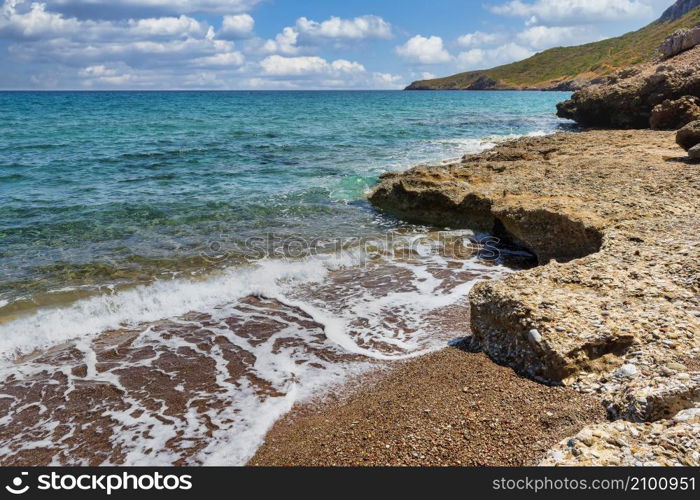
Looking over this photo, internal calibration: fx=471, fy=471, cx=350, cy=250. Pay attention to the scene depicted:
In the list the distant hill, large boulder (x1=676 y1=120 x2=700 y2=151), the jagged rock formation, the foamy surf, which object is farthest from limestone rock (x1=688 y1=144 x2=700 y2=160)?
the distant hill

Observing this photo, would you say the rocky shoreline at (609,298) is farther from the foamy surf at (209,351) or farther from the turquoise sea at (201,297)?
the foamy surf at (209,351)

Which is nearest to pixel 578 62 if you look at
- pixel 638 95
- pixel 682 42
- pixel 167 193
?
pixel 682 42

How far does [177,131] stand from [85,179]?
2076 cm

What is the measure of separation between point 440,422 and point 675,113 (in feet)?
75.9

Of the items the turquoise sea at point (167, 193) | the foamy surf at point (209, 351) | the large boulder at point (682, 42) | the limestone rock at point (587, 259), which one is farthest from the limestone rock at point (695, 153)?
the large boulder at point (682, 42)

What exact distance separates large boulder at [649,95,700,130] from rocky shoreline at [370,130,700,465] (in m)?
9.78

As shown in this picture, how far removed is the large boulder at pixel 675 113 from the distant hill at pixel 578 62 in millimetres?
83837

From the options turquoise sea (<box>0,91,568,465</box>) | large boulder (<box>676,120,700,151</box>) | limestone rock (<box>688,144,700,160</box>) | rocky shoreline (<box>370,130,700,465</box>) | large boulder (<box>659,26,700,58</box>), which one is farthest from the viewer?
large boulder (<box>659,26,700,58</box>)

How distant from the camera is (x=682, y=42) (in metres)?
34.7

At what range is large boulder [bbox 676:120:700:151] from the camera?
1440 centimetres

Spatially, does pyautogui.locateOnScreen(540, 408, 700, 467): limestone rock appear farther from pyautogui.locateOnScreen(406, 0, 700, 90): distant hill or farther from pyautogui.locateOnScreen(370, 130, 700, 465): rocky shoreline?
pyautogui.locateOnScreen(406, 0, 700, 90): distant hill

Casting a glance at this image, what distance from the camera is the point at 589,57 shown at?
138375 millimetres

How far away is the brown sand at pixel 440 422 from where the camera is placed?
440 cm
